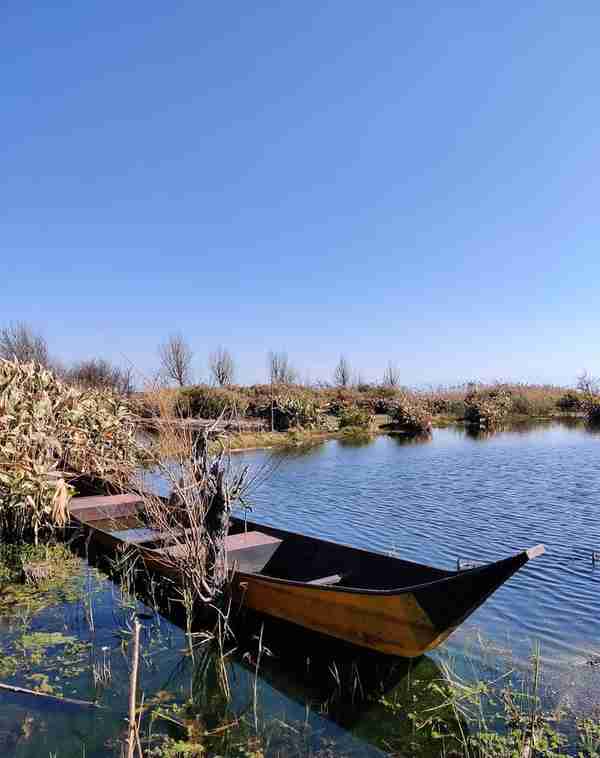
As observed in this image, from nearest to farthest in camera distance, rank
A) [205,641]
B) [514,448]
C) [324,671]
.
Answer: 1. [324,671]
2. [205,641]
3. [514,448]

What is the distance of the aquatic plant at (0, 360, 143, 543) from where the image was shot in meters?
7.63

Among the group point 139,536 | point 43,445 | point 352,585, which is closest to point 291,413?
point 43,445

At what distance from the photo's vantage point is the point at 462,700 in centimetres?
441

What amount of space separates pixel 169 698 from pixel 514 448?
56.8ft

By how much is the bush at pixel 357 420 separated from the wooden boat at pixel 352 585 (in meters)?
19.1

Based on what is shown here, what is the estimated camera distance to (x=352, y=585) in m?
5.84

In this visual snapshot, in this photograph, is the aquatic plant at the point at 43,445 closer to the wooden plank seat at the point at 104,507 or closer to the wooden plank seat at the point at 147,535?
the wooden plank seat at the point at 104,507

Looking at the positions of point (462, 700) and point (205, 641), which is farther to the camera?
point (205, 641)

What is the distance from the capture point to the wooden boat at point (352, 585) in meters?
3.99

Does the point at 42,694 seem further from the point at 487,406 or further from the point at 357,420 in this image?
the point at 487,406

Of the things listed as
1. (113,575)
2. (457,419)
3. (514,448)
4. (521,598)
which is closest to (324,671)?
(521,598)

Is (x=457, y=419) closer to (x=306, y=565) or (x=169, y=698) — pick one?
(x=306, y=565)

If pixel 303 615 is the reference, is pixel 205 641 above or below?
below

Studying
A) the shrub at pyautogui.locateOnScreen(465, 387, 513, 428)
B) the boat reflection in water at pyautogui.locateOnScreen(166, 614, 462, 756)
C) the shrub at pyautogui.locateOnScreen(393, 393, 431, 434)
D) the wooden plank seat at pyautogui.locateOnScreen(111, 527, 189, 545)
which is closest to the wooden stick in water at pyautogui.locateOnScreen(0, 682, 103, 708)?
the boat reflection in water at pyautogui.locateOnScreen(166, 614, 462, 756)
